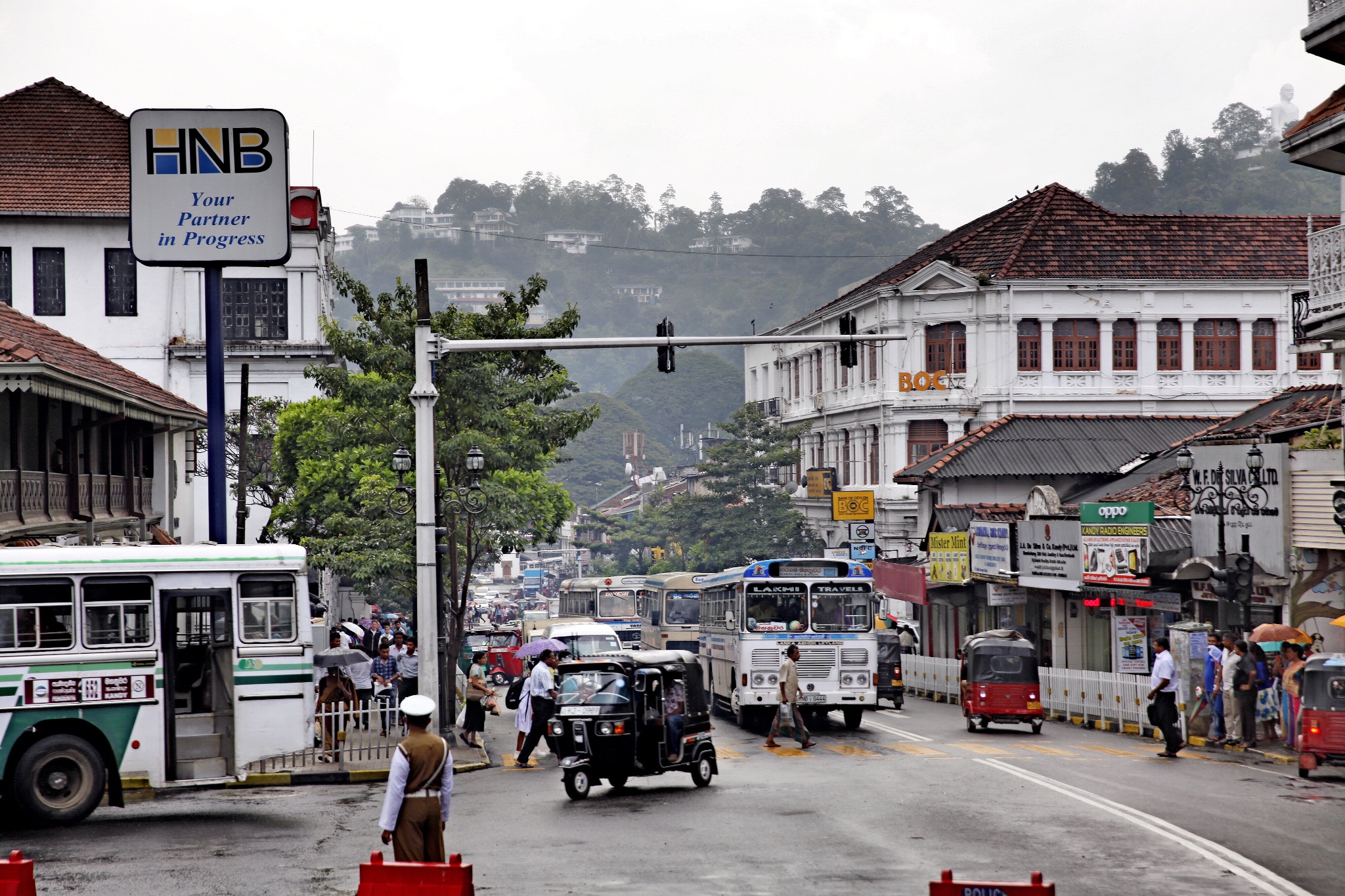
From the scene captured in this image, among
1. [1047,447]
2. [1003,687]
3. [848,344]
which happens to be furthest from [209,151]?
[1047,447]

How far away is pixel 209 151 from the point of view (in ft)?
77.9

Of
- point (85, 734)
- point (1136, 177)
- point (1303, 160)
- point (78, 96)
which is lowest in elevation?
point (85, 734)

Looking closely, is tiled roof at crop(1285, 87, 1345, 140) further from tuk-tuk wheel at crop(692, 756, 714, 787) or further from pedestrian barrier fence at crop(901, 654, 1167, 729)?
tuk-tuk wheel at crop(692, 756, 714, 787)

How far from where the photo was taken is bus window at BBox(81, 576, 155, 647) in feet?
55.6

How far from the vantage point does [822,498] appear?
235 ft

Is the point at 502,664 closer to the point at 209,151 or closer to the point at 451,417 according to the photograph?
the point at 451,417

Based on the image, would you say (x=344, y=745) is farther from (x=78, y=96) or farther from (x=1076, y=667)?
(x=78, y=96)

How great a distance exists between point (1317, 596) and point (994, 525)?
49.1 feet

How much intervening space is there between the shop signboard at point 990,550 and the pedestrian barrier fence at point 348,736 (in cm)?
2335

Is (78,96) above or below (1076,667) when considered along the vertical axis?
above

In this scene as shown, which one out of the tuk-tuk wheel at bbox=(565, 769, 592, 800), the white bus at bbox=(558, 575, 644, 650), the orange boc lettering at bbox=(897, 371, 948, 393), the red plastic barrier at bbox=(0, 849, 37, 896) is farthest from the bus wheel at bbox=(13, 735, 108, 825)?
the orange boc lettering at bbox=(897, 371, 948, 393)

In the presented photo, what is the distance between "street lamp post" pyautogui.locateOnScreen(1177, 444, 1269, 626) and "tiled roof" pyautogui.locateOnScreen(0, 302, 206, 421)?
21.6 m

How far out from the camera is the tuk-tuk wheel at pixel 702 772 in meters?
19.6

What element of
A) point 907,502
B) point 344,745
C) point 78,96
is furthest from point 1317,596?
point 78,96
